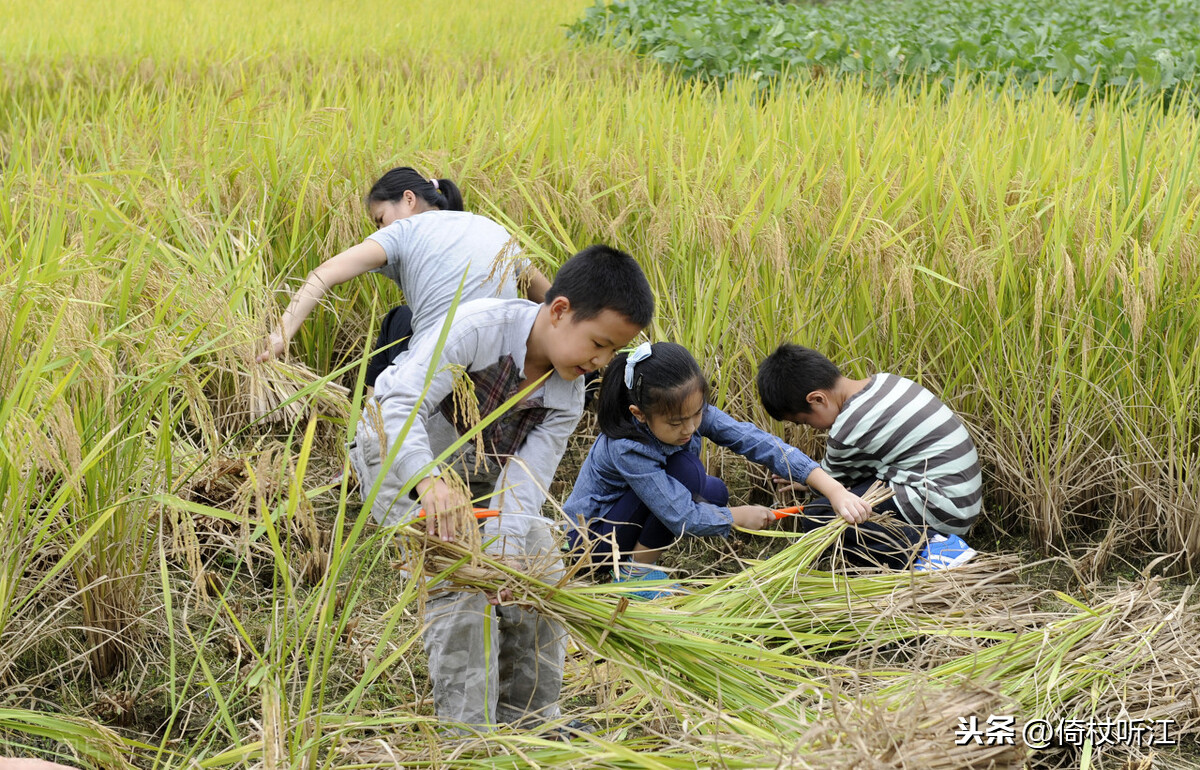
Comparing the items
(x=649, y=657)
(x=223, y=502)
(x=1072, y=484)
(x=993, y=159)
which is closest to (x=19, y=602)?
(x=223, y=502)

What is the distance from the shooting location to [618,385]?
2.30 metres

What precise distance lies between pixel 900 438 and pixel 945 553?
282 millimetres

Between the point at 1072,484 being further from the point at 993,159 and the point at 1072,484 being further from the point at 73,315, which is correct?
the point at 73,315

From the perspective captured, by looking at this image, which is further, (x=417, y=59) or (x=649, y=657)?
(x=417, y=59)

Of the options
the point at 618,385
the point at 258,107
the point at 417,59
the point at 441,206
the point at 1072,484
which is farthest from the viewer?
the point at 417,59

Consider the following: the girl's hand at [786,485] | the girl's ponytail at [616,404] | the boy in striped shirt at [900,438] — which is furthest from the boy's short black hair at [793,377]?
the girl's ponytail at [616,404]

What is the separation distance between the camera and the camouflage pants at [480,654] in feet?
5.48

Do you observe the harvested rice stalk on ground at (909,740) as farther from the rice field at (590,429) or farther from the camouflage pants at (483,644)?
the camouflage pants at (483,644)

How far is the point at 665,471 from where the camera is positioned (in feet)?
7.80

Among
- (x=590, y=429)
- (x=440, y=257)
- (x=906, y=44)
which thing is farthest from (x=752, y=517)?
(x=906, y=44)

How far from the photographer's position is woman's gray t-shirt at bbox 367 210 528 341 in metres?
2.54

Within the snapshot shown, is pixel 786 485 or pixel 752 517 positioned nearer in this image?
pixel 752 517

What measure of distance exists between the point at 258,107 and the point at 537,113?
2.99 feet

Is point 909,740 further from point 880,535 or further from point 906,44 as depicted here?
point 906,44
